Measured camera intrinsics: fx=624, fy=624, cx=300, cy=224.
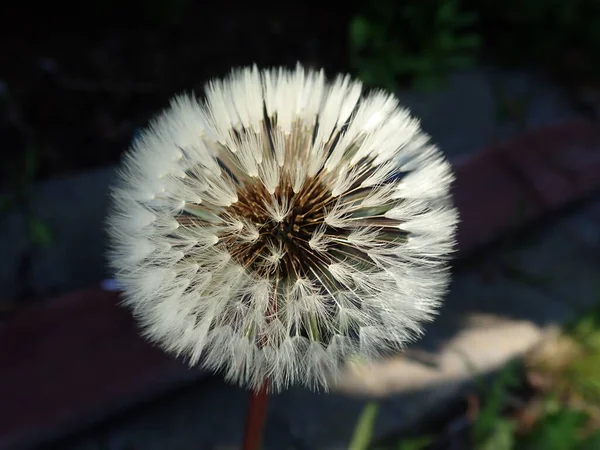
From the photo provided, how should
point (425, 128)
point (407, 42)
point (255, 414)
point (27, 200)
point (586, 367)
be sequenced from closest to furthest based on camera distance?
point (255, 414) → point (27, 200) → point (586, 367) → point (425, 128) → point (407, 42)

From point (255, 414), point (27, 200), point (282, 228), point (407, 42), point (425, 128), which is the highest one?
point (407, 42)

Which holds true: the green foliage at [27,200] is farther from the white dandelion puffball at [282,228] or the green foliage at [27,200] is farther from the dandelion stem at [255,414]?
the dandelion stem at [255,414]

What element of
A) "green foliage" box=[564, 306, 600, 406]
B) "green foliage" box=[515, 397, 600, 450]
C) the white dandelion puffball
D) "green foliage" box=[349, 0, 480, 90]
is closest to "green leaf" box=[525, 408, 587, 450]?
"green foliage" box=[515, 397, 600, 450]

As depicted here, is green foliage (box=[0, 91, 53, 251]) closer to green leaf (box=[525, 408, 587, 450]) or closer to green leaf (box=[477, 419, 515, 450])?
green leaf (box=[477, 419, 515, 450])

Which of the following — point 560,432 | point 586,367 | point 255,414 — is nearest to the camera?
→ point 255,414

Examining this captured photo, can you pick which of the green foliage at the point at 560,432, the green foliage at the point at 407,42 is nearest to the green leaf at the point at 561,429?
the green foliage at the point at 560,432

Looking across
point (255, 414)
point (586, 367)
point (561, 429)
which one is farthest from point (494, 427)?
point (255, 414)

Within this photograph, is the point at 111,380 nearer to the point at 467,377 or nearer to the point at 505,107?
the point at 467,377

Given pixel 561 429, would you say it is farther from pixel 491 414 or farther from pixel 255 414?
pixel 255 414
